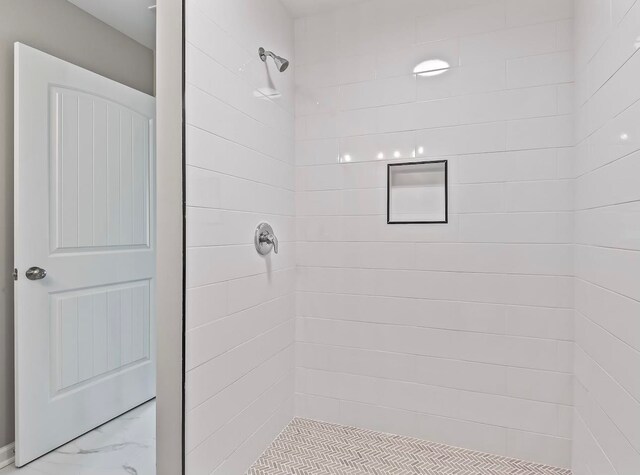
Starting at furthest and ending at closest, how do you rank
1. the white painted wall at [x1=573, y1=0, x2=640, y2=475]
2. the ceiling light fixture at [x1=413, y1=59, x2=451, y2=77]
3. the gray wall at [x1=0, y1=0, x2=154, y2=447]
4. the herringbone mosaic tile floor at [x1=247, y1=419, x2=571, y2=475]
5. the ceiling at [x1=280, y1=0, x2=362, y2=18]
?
the ceiling at [x1=280, y1=0, x2=362, y2=18] < the ceiling light fixture at [x1=413, y1=59, x2=451, y2=77] < the herringbone mosaic tile floor at [x1=247, y1=419, x2=571, y2=475] < the gray wall at [x1=0, y1=0, x2=154, y2=447] < the white painted wall at [x1=573, y1=0, x2=640, y2=475]

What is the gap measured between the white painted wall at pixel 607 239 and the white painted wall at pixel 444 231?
11cm

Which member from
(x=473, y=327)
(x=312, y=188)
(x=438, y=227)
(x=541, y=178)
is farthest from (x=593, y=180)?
(x=312, y=188)

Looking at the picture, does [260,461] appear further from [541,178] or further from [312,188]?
[541,178]

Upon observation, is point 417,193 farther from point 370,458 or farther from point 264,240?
point 370,458

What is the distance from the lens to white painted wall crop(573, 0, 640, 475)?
1104mm

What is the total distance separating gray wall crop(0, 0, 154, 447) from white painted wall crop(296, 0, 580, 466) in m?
0.99

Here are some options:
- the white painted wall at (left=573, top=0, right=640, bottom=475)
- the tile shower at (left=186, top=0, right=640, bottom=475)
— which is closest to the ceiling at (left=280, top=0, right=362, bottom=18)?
the tile shower at (left=186, top=0, right=640, bottom=475)

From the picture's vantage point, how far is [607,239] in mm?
1307

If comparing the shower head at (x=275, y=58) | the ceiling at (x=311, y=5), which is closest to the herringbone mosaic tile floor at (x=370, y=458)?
the shower head at (x=275, y=58)

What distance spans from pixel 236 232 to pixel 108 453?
0.94m

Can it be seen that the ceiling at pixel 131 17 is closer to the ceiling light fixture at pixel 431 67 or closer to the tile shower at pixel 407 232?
the tile shower at pixel 407 232

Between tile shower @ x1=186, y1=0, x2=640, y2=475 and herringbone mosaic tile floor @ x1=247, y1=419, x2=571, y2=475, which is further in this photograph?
herringbone mosaic tile floor @ x1=247, y1=419, x2=571, y2=475

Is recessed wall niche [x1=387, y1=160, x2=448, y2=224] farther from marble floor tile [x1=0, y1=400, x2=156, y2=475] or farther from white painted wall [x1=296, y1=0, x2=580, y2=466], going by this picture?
marble floor tile [x1=0, y1=400, x2=156, y2=475]

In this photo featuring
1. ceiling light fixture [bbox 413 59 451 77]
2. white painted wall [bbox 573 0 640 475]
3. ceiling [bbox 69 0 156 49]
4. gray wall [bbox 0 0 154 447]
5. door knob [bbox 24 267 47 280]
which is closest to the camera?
white painted wall [bbox 573 0 640 475]
